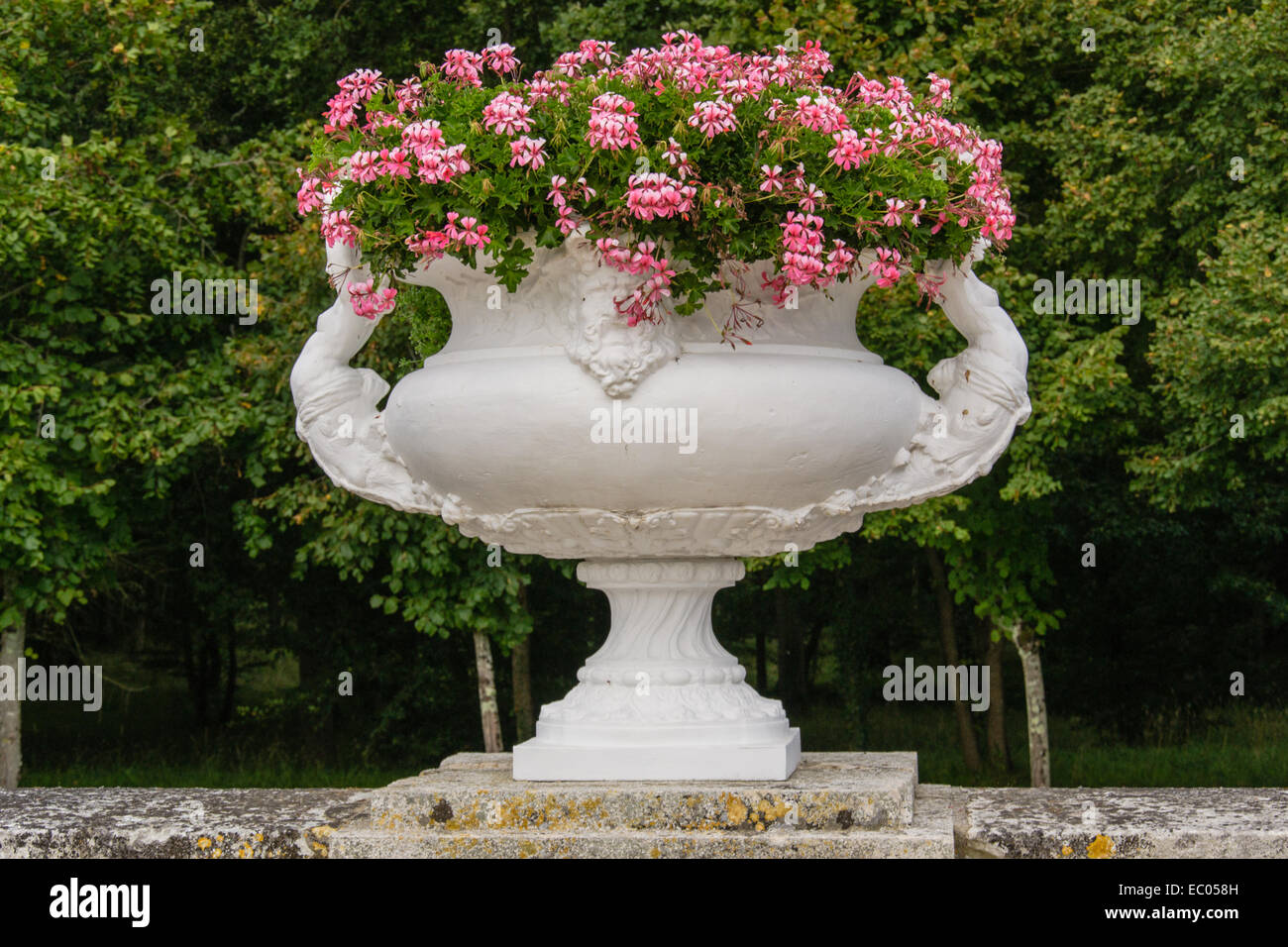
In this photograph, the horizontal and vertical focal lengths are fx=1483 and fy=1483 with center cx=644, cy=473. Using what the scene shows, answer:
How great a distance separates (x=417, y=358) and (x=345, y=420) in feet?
7.01

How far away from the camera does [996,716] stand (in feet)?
32.1

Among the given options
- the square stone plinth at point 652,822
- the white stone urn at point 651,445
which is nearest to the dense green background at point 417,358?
the white stone urn at point 651,445

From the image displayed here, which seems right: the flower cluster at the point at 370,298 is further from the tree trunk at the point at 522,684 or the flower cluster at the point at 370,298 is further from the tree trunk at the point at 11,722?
the tree trunk at the point at 522,684

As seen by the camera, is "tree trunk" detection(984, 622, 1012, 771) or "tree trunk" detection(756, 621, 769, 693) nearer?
"tree trunk" detection(984, 622, 1012, 771)

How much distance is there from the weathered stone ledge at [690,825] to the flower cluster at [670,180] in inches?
36.1

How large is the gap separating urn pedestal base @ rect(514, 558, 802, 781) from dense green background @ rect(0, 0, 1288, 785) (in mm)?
4036

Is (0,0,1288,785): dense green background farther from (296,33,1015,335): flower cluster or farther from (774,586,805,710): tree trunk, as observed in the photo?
(296,33,1015,335): flower cluster

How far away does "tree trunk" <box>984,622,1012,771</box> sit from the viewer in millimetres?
9679

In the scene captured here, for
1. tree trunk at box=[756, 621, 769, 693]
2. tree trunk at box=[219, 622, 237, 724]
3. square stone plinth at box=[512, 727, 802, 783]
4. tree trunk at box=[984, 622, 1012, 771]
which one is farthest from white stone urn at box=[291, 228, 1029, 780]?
tree trunk at box=[756, 621, 769, 693]

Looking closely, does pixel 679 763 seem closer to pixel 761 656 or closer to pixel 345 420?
pixel 345 420

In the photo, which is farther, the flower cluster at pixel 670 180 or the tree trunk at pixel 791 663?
the tree trunk at pixel 791 663

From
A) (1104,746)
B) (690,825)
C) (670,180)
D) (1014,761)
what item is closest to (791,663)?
(1014,761)

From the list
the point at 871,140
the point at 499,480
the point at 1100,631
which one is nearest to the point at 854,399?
the point at 871,140

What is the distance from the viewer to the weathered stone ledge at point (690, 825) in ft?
8.71
